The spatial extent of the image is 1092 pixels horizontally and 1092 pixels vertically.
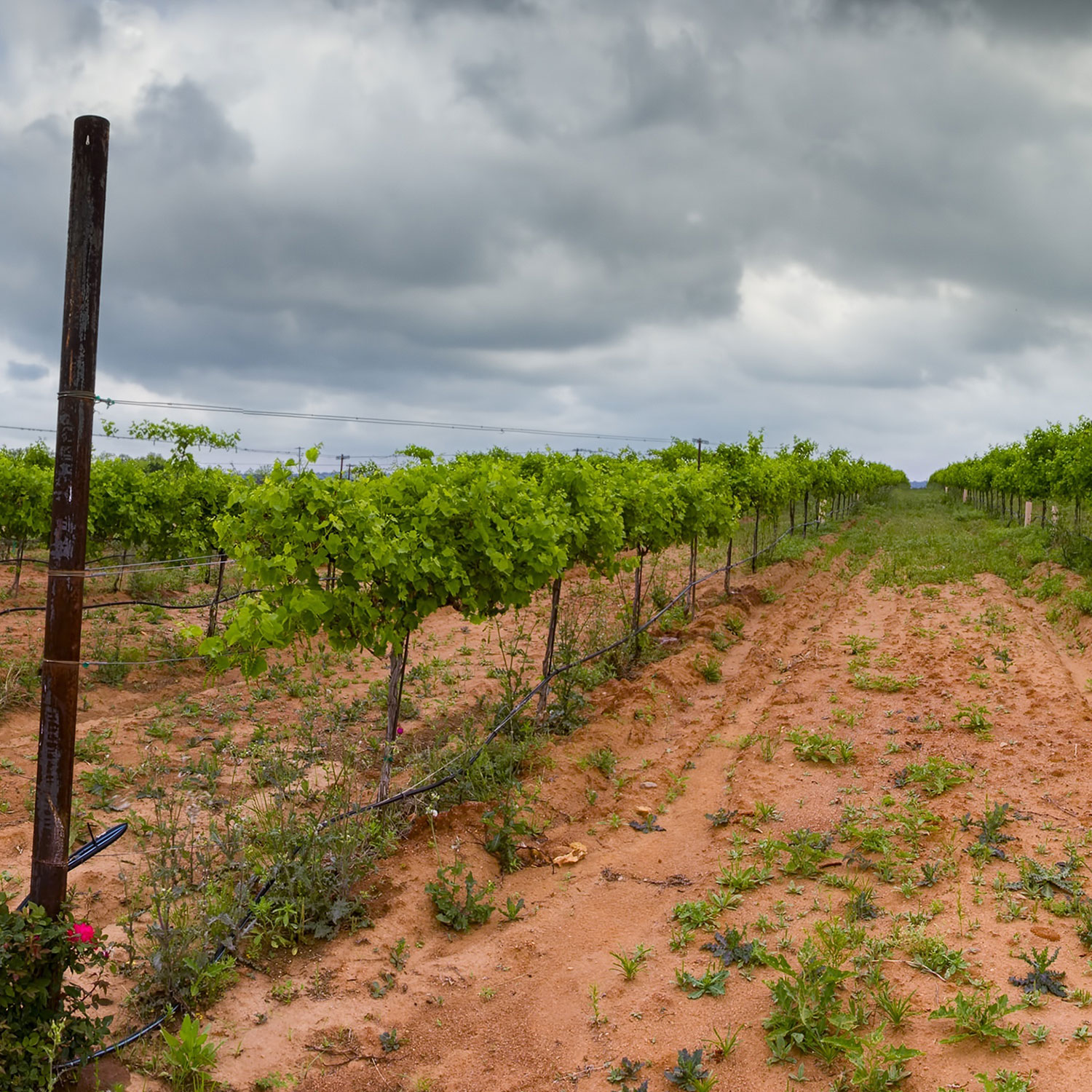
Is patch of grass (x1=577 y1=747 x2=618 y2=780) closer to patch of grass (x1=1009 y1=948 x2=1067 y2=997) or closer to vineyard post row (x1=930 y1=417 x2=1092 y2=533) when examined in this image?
patch of grass (x1=1009 y1=948 x2=1067 y2=997)

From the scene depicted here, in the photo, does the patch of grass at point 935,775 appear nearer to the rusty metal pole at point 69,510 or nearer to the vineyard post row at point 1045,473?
the rusty metal pole at point 69,510

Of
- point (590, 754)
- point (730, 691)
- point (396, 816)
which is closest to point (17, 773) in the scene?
point (396, 816)

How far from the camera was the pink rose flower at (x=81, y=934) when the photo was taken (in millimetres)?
4270

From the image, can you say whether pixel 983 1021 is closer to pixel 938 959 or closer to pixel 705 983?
pixel 938 959

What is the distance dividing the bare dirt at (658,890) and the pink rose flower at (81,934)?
724 millimetres

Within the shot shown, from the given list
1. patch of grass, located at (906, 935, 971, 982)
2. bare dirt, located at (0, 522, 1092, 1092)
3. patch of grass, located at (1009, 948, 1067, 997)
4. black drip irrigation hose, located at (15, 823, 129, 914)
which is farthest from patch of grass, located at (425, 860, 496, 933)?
patch of grass, located at (1009, 948, 1067, 997)

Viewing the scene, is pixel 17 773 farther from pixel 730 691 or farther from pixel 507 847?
pixel 730 691

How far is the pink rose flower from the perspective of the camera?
4.27 m

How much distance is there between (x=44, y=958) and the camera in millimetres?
4168

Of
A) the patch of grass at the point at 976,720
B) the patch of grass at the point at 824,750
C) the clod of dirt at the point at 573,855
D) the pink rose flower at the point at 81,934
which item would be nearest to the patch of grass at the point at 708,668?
the patch of grass at the point at 824,750

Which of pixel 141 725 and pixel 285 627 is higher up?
pixel 285 627

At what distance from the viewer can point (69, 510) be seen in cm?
438

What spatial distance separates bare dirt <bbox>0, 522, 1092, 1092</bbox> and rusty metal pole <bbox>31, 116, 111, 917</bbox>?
126 centimetres

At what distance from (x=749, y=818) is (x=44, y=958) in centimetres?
547
